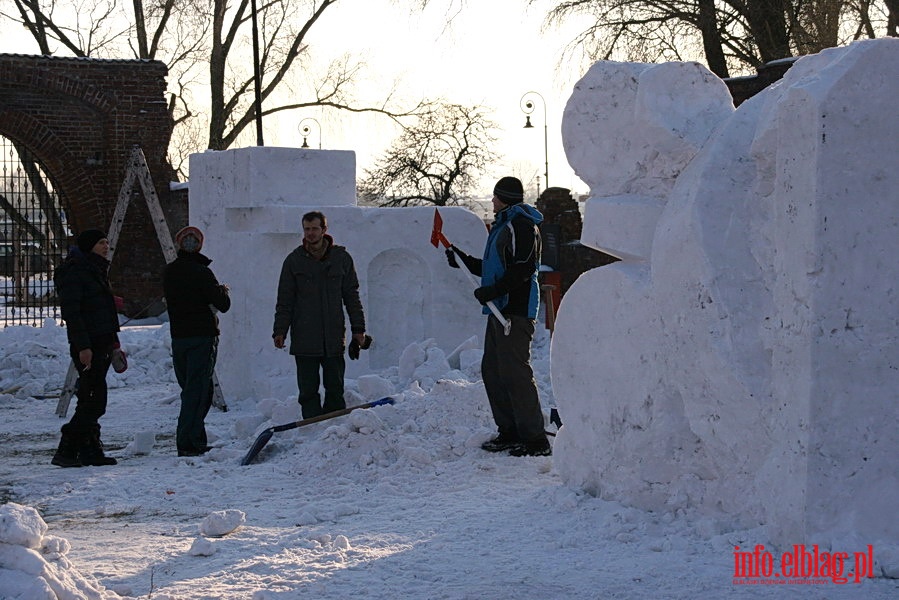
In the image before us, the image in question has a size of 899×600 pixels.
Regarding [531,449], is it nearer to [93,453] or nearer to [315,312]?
[315,312]

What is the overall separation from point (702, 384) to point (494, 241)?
273 cm

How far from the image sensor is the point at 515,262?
292 inches

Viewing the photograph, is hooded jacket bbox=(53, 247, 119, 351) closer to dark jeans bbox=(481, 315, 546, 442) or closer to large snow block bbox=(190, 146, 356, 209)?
dark jeans bbox=(481, 315, 546, 442)

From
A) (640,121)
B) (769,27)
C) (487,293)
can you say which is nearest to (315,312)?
(487,293)

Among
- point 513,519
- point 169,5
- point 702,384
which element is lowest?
Answer: point 513,519

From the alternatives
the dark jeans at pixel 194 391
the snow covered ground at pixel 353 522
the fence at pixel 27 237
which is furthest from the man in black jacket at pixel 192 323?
the fence at pixel 27 237

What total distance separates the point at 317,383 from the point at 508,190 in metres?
2.03

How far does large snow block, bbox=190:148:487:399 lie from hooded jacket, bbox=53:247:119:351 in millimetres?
2579

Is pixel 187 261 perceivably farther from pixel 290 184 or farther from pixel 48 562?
pixel 48 562

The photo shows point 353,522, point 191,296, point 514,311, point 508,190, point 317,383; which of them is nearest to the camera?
point 353,522

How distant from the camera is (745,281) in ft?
15.8

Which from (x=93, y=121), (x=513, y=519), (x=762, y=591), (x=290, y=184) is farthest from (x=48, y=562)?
(x=93, y=121)

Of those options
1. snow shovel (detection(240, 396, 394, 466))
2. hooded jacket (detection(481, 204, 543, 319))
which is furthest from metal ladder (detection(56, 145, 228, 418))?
hooded jacket (detection(481, 204, 543, 319))

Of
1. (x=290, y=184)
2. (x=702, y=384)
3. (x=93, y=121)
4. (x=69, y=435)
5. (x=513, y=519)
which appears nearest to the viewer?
(x=702, y=384)
